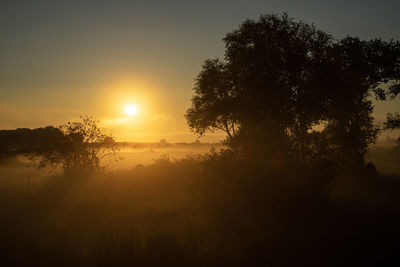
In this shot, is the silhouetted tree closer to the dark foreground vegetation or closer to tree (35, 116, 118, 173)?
the dark foreground vegetation

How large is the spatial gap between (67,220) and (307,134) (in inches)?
611

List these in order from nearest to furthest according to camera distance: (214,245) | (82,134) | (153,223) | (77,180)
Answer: (214,245) → (153,223) → (77,180) → (82,134)

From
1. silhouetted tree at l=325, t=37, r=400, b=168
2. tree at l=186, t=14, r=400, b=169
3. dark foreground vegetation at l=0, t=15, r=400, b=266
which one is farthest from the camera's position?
silhouetted tree at l=325, t=37, r=400, b=168

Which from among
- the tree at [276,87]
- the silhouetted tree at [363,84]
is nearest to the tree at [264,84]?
the tree at [276,87]

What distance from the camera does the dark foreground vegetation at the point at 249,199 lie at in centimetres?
1175

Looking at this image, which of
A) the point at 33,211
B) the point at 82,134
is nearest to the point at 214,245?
the point at 33,211

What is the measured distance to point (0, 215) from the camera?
1839cm

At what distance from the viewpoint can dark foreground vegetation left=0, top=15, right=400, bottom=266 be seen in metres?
11.8

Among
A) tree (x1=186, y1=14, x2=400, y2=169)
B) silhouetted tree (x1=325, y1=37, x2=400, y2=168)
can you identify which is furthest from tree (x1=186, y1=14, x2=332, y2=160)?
silhouetted tree (x1=325, y1=37, x2=400, y2=168)

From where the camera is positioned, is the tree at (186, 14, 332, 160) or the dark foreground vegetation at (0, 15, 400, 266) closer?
the dark foreground vegetation at (0, 15, 400, 266)

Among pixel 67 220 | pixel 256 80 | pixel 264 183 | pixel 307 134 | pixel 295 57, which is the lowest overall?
pixel 67 220

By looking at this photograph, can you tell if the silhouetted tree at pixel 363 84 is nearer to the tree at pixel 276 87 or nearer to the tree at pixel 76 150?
the tree at pixel 276 87

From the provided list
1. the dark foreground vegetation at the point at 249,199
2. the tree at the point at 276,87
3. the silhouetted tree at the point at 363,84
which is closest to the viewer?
the dark foreground vegetation at the point at 249,199

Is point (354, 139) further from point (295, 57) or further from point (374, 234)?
point (374, 234)
